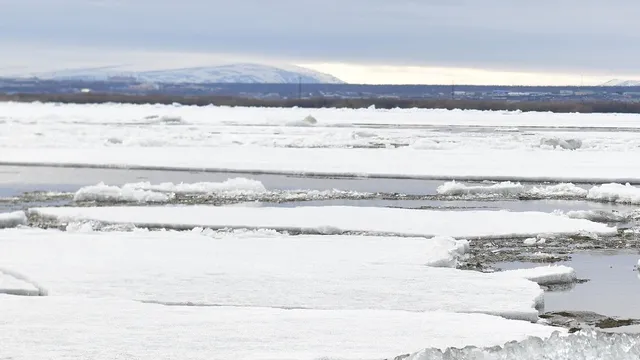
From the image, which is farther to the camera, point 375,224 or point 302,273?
point 375,224

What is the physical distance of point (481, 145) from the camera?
2770 cm

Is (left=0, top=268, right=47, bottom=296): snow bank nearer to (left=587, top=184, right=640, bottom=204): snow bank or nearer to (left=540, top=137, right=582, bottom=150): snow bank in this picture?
(left=587, top=184, right=640, bottom=204): snow bank

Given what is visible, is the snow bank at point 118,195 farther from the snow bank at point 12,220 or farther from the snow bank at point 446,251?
the snow bank at point 446,251

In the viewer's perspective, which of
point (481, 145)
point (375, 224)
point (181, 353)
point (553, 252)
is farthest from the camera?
point (481, 145)

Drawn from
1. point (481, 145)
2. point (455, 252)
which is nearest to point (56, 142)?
point (481, 145)

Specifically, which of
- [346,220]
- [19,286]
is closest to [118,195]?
[346,220]

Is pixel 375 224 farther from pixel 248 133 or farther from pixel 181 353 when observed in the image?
pixel 248 133

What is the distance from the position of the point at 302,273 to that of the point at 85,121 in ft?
128

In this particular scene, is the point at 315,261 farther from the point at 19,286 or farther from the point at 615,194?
the point at 615,194

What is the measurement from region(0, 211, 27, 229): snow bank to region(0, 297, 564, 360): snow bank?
197 inches

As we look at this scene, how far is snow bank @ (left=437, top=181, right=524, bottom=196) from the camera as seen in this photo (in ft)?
53.0

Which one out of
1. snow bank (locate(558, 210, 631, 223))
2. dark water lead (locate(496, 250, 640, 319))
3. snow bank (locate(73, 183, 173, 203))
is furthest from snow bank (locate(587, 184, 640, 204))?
snow bank (locate(73, 183, 173, 203))

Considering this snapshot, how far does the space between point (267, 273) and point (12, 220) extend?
4905 millimetres

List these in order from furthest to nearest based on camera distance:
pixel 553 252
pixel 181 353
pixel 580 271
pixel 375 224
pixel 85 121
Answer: pixel 85 121 < pixel 375 224 < pixel 553 252 < pixel 580 271 < pixel 181 353
